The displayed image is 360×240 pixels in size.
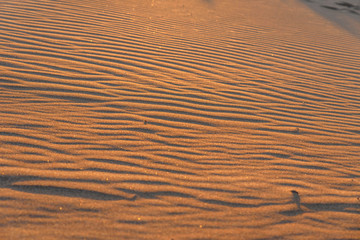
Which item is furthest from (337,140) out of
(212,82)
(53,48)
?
(53,48)

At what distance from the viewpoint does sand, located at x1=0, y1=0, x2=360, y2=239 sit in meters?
2.12

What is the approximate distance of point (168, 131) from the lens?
2.91m

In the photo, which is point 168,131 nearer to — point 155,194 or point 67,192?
point 155,194

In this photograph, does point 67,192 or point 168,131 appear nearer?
point 67,192

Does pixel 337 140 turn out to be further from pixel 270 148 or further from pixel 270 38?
pixel 270 38

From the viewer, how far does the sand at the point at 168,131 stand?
6.95 ft

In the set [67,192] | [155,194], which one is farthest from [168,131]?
[67,192]

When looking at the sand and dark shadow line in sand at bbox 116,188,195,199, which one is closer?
the sand

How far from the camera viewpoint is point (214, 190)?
93.0 inches

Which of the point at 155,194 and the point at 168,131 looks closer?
the point at 155,194

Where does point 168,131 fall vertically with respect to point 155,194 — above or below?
above

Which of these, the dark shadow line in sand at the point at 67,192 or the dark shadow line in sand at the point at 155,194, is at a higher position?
the dark shadow line in sand at the point at 67,192

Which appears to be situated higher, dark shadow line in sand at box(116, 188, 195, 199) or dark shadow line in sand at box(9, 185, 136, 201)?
dark shadow line in sand at box(9, 185, 136, 201)

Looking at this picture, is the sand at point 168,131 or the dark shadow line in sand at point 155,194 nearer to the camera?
the sand at point 168,131
